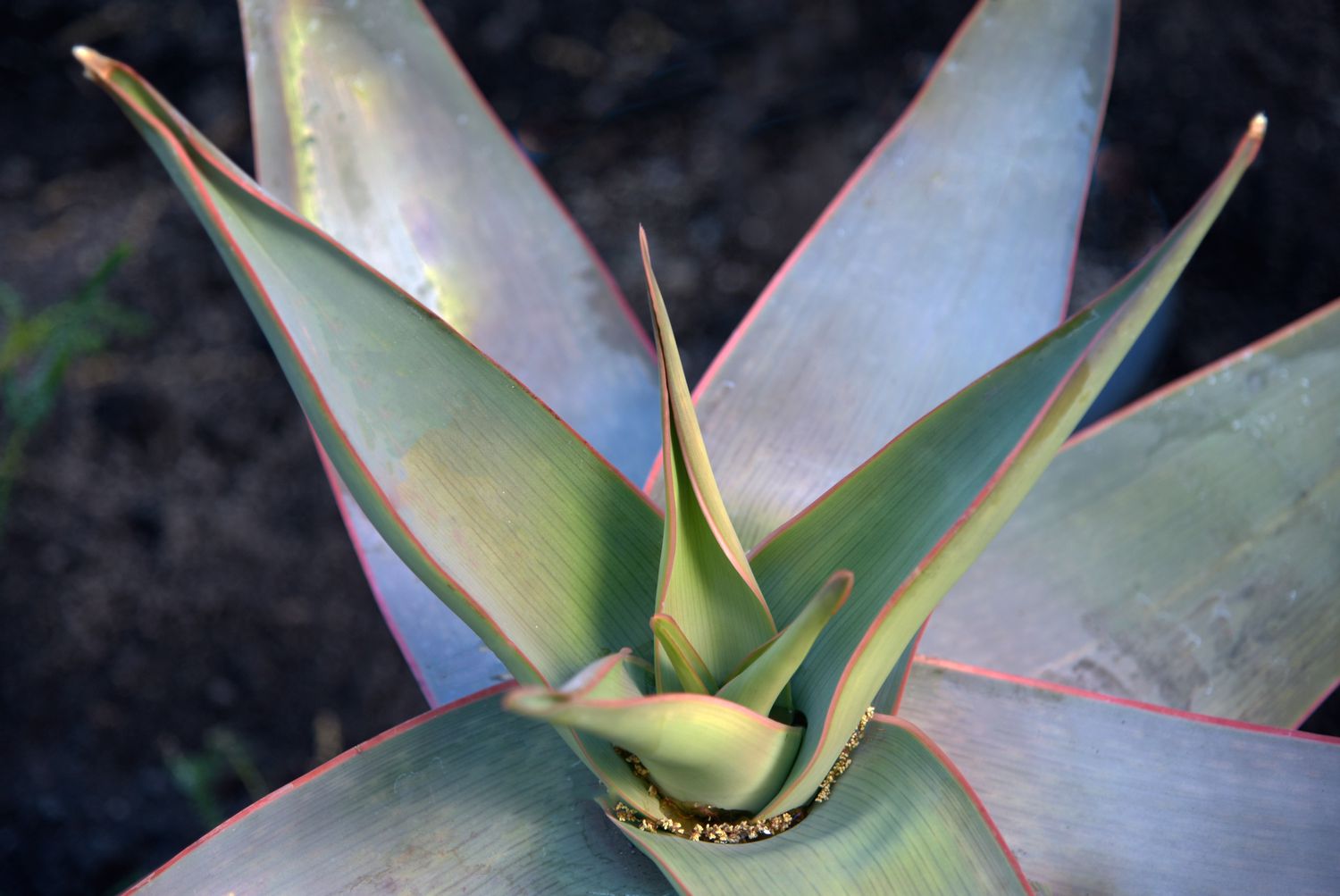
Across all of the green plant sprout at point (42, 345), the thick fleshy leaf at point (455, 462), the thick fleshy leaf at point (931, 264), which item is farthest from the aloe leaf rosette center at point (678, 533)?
the green plant sprout at point (42, 345)

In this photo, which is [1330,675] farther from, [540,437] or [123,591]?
[123,591]

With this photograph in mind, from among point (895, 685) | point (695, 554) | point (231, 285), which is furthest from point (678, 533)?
point (231, 285)

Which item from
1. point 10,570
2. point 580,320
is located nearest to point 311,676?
point 10,570

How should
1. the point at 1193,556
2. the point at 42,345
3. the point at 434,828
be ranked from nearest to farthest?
the point at 434,828 < the point at 1193,556 < the point at 42,345

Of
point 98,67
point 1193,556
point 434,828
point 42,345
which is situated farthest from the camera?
point 42,345

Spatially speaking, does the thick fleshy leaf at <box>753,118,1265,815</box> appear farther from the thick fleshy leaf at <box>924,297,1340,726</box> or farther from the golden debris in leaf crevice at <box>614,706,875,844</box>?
the thick fleshy leaf at <box>924,297,1340,726</box>

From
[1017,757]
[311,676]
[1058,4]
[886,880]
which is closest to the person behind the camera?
[886,880]

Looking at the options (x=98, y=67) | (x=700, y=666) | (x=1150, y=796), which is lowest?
(x=1150, y=796)

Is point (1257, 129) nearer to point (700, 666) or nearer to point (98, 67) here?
point (700, 666)
